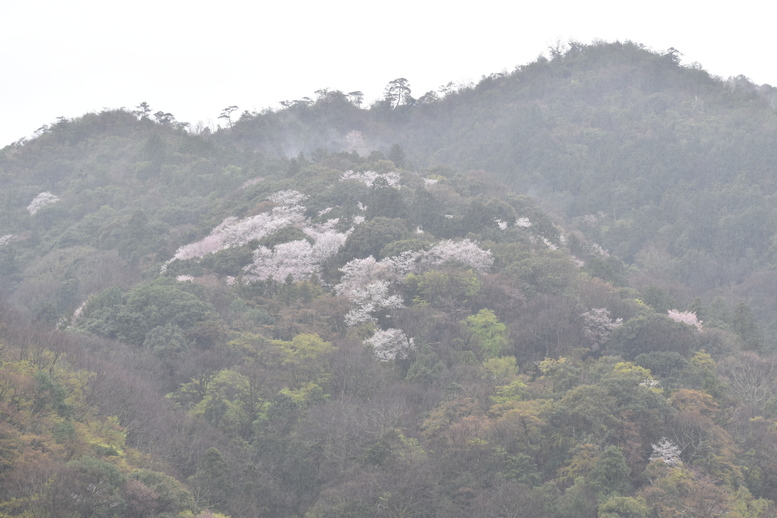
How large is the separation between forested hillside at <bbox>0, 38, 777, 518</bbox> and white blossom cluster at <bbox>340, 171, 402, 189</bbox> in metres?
0.53

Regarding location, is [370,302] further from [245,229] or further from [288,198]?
[288,198]

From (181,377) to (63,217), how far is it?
1520 inches

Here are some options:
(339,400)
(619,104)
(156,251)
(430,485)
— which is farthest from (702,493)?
(619,104)

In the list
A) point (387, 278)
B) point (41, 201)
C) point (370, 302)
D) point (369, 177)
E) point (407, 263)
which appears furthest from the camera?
point (41, 201)

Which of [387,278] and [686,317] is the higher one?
[387,278]

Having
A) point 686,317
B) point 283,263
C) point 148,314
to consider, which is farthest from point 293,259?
point 686,317

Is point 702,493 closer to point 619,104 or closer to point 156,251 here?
point 156,251

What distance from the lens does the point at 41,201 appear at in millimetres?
74875

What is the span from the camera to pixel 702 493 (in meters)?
27.8

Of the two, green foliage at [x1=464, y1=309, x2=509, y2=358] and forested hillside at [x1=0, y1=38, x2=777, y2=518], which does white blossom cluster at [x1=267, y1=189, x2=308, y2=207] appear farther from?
green foliage at [x1=464, y1=309, x2=509, y2=358]

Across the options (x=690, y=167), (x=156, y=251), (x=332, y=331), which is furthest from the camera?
(x=690, y=167)

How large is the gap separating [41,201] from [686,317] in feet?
171

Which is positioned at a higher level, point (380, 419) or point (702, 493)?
point (380, 419)

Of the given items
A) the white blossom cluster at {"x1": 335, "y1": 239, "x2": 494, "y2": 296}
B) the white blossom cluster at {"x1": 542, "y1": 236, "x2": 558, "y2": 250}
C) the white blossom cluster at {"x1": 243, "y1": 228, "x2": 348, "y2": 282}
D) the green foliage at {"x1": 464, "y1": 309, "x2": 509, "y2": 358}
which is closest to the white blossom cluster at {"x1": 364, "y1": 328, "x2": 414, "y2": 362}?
the green foliage at {"x1": 464, "y1": 309, "x2": 509, "y2": 358}
